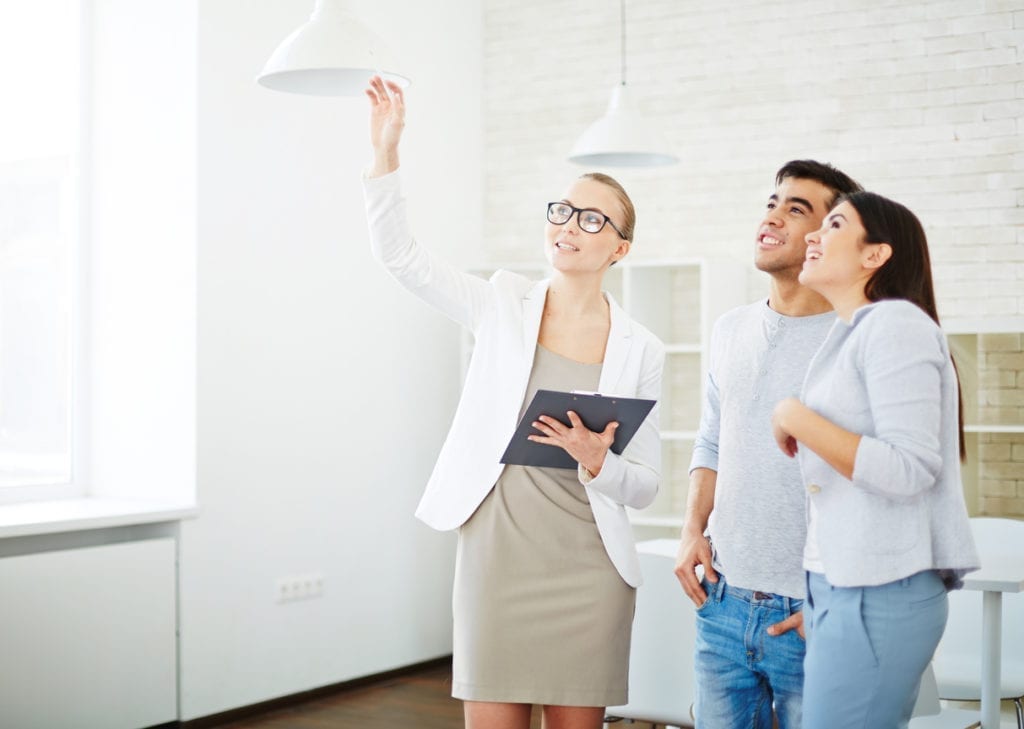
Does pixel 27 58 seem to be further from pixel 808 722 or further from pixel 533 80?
pixel 808 722

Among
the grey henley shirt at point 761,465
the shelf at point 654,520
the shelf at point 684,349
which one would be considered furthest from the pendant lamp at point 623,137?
the grey henley shirt at point 761,465

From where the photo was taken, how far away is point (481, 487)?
2447 mm

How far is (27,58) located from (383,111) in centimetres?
308

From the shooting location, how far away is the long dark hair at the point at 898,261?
1.87 meters

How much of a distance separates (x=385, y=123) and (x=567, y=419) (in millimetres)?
694

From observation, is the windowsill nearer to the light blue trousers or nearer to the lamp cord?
the lamp cord

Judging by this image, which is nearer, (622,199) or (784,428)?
(784,428)

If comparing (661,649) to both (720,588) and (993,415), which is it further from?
(993,415)

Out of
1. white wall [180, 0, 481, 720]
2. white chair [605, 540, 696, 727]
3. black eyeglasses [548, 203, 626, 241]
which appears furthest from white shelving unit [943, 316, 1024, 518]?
black eyeglasses [548, 203, 626, 241]

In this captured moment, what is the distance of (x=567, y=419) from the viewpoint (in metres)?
2.36

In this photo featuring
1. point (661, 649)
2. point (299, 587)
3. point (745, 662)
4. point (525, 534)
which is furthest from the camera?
point (299, 587)

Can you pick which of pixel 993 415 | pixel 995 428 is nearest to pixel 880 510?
pixel 995 428

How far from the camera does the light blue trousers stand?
1.71 meters

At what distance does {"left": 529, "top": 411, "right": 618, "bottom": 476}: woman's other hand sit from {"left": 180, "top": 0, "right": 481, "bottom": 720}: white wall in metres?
2.68
